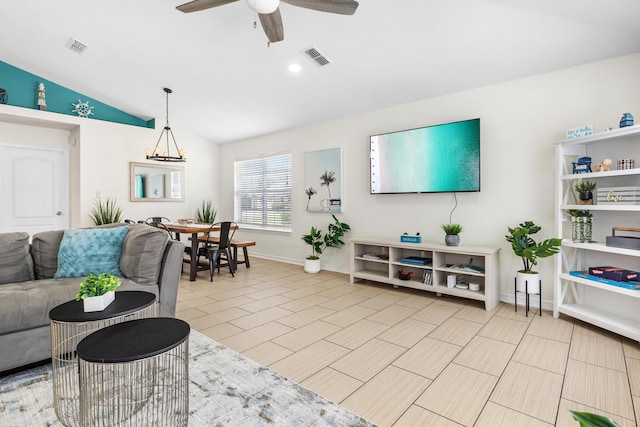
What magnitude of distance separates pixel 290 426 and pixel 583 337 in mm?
2512

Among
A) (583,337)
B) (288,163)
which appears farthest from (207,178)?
(583,337)

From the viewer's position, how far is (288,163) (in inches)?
234

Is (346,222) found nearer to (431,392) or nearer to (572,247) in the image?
(572,247)

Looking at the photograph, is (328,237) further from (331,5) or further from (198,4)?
(198,4)

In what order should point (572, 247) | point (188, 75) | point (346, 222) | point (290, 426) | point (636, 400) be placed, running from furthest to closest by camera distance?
point (346, 222) → point (188, 75) → point (572, 247) → point (636, 400) → point (290, 426)

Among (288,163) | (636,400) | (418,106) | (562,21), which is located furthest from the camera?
(288,163)

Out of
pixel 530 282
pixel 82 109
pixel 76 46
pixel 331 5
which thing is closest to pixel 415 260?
pixel 530 282

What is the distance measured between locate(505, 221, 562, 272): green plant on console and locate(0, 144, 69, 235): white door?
22.4 feet

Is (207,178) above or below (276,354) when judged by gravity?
above

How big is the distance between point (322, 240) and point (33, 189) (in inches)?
191

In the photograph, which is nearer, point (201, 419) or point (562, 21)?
point (201, 419)

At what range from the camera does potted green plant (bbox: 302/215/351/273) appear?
494cm

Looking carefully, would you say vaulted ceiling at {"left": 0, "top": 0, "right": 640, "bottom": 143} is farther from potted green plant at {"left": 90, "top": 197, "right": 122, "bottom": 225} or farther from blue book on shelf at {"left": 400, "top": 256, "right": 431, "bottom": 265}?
blue book on shelf at {"left": 400, "top": 256, "right": 431, "bottom": 265}

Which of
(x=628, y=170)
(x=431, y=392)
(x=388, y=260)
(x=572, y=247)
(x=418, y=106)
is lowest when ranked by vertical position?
(x=431, y=392)
